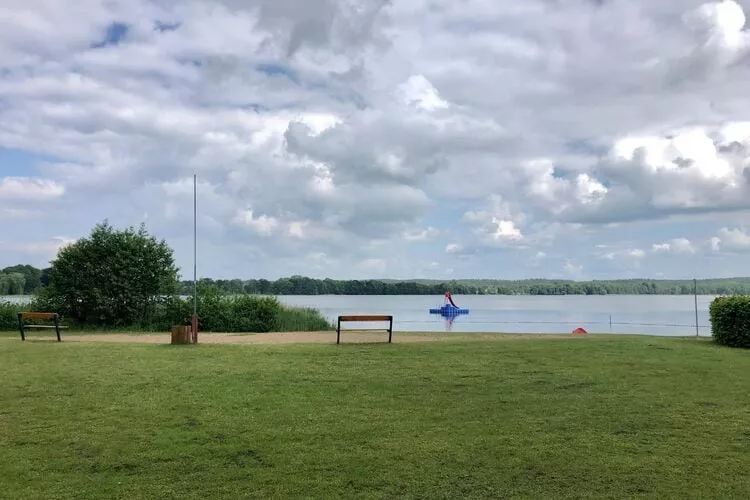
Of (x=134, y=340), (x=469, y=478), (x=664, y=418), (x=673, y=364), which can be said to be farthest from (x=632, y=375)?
(x=134, y=340)

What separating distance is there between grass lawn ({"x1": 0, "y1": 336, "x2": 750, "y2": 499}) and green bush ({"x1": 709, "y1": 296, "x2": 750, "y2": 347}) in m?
4.03

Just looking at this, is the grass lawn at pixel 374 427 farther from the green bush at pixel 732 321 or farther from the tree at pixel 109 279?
the tree at pixel 109 279

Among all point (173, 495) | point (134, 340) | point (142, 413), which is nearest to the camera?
point (173, 495)

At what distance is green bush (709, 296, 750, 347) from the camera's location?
1570 cm

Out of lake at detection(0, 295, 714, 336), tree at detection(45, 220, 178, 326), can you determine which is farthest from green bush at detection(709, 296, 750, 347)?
tree at detection(45, 220, 178, 326)

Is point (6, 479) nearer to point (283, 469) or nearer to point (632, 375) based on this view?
point (283, 469)

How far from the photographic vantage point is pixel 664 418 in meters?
7.83

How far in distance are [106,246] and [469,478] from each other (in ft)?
62.1

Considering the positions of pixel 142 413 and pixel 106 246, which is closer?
pixel 142 413

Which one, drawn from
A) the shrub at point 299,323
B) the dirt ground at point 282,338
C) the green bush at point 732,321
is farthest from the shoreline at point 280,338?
the shrub at point 299,323

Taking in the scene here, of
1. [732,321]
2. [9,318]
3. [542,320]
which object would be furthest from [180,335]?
[542,320]

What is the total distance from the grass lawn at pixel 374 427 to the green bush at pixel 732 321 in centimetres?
403

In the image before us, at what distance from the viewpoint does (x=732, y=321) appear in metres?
16.0

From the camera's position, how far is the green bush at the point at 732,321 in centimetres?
1570
